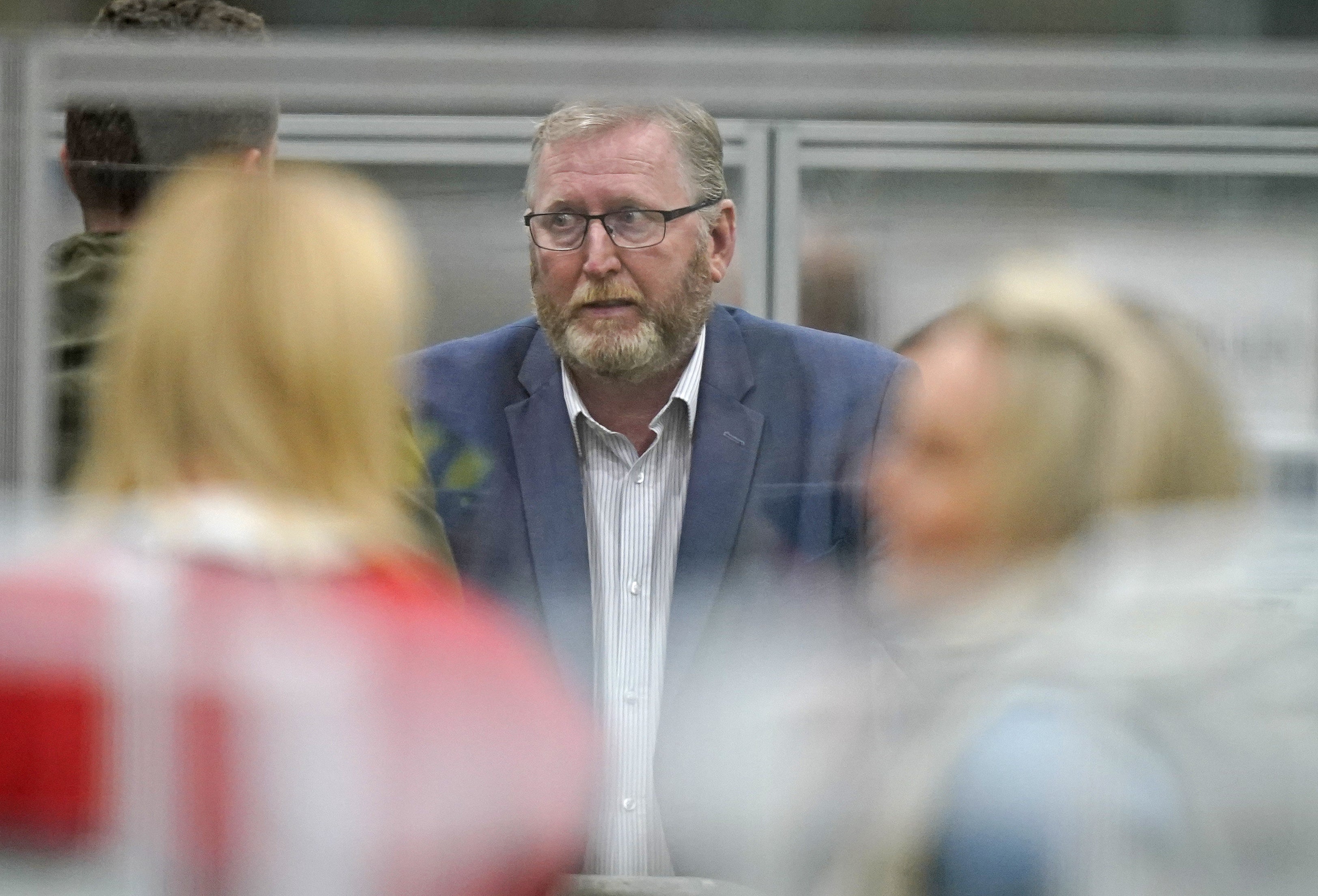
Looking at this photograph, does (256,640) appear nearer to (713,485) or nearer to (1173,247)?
(713,485)

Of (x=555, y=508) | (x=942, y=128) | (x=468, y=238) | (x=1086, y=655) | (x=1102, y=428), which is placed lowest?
(x=1086, y=655)

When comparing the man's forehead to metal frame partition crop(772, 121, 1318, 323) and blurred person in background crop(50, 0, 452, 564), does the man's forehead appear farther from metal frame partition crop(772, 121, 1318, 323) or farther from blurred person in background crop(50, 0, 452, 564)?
blurred person in background crop(50, 0, 452, 564)

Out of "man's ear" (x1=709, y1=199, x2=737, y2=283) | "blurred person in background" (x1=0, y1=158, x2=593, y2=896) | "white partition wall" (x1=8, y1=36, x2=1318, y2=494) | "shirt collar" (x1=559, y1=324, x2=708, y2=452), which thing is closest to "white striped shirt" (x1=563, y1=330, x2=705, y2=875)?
"shirt collar" (x1=559, y1=324, x2=708, y2=452)

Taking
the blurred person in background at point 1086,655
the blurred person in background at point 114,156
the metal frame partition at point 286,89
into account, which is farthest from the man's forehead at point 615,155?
the blurred person in background at point 1086,655

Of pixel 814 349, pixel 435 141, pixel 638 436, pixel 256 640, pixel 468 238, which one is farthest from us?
pixel 638 436

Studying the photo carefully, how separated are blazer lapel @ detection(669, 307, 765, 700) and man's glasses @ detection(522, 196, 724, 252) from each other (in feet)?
0.48

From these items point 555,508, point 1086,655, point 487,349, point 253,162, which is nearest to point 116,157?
point 253,162

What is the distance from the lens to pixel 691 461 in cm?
205

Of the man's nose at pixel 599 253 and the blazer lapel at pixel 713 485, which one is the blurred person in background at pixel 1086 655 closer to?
the blazer lapel at pixel 713 485

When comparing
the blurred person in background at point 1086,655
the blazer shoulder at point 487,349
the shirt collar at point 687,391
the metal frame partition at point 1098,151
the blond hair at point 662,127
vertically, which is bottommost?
the blurred person in background at point 1086,655

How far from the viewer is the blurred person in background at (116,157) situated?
5.50 feet

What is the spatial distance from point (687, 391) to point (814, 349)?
0.20m

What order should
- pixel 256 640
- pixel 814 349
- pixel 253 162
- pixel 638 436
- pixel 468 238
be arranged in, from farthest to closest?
1. pixel 638 436
2. pixel 814 349
3. pixel 468 238
4. pixel 253 162
5. pixel 256 640

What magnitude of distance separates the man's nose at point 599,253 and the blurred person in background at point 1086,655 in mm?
490
